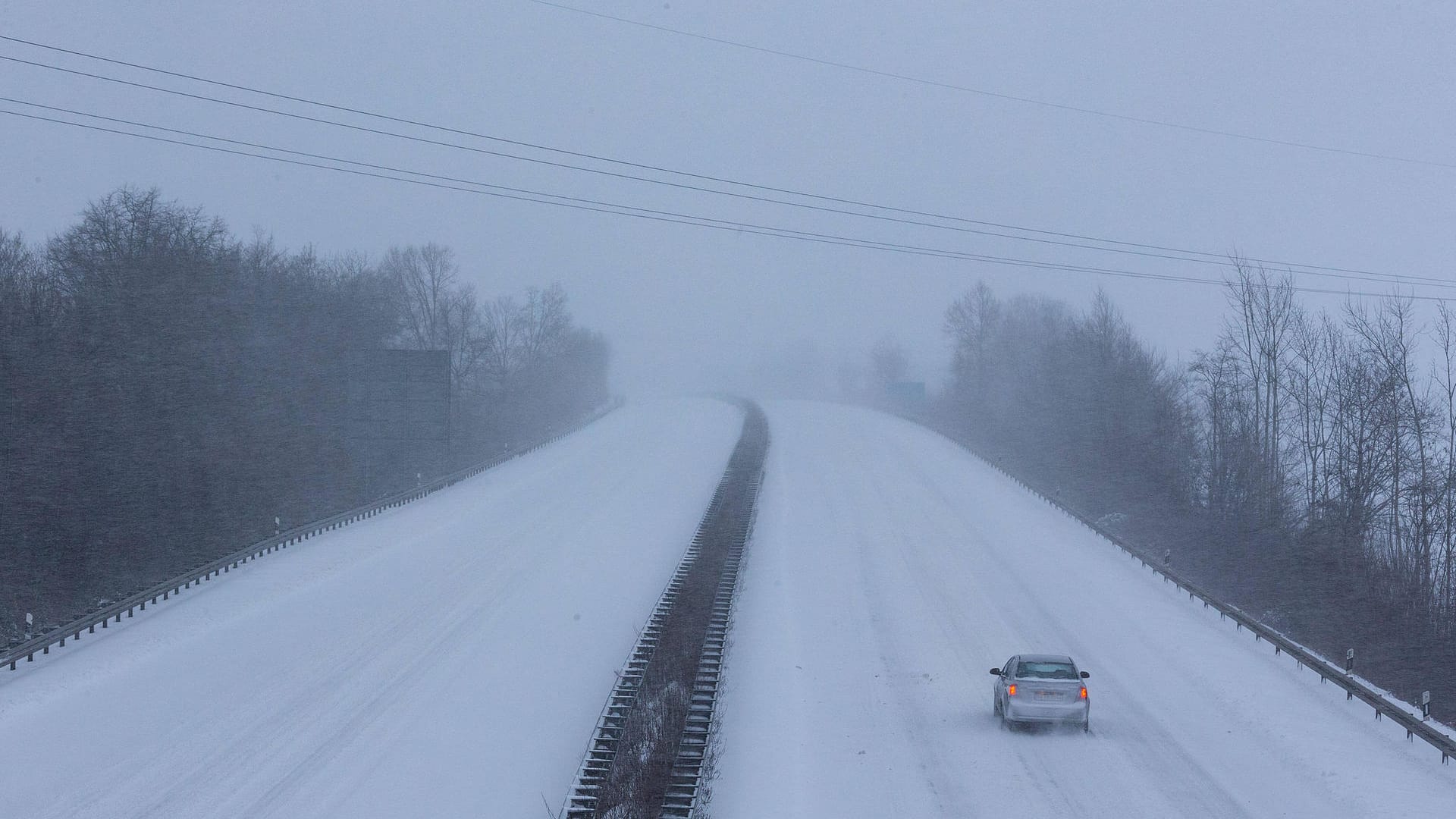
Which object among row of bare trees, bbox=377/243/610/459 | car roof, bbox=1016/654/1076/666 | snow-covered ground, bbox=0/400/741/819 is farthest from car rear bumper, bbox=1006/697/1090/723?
row of bare trees, bbox=377/243/610/459

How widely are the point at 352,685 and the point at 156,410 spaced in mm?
29334

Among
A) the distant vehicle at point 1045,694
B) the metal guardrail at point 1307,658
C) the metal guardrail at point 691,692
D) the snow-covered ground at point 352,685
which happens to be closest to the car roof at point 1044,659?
the distant vehicle at point 1045,694

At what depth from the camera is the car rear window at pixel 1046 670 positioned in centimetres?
1864

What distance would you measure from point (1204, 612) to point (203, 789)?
24.8 meters

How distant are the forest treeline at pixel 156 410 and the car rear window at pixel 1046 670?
24696mm

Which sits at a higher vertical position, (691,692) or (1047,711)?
(1047,711)

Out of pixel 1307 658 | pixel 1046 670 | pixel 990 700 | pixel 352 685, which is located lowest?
pixel 990 700

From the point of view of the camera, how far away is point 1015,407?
294 ft

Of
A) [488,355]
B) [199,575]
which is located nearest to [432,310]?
[488,355]

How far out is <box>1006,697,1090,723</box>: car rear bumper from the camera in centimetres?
1833

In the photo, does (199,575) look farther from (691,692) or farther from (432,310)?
(432,310)

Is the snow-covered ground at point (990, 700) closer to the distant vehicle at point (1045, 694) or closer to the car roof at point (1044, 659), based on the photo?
the distant vehicle at point (1045, 694)

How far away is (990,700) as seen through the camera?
2086 centimetres

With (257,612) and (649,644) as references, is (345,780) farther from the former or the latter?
(257,612)
